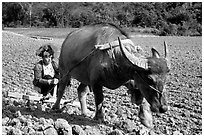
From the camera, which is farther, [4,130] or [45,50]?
[45,50]

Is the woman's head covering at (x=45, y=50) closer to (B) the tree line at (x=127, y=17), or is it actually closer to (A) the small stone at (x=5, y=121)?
(A) the small stone at (x=5, y=121)

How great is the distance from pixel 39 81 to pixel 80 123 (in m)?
1.39

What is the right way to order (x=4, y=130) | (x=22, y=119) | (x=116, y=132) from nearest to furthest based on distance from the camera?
(x=4, y=130), (x=116, y=132), (x=22, y=119)

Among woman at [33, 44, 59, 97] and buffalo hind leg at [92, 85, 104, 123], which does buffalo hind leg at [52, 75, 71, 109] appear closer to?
woman at [33, 44, 59, 97]

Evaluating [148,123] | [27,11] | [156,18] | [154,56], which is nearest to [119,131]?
[148,123]

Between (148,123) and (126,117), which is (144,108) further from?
(126,117)

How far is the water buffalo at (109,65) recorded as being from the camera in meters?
5.23

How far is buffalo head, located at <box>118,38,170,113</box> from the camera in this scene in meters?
5.17

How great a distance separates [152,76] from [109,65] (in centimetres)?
69

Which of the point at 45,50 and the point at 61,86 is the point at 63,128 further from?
the point at 45,50

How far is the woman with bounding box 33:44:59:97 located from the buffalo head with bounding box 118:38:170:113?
79.6 inches

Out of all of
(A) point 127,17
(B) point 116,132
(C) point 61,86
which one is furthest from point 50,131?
(A) point 127,17

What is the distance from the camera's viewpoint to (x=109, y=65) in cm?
566

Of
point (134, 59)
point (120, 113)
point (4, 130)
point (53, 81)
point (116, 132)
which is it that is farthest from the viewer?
point (53, 81)
